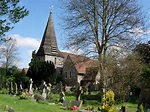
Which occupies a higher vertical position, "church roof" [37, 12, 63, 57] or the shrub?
"church roof" [37, 12, 63, 57]

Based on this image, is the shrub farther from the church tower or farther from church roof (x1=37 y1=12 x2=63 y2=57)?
church roof (x1=37 y1=12 x2=63 y2=57)

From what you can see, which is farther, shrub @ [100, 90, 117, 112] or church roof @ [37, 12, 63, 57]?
church roof @ [37, 12, 63, 57]

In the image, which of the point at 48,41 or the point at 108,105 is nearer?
the point at 108,105

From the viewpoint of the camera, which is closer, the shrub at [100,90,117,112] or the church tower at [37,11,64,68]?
the shrub at [100,90,117,112]

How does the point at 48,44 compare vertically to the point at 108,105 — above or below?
above

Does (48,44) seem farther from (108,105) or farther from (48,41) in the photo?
(108,105)

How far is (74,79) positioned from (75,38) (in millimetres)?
37653

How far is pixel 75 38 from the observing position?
101 feet

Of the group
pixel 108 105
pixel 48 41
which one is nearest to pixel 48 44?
pixel 48 41

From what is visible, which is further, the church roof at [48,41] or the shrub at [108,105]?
the church roof at [48,41]

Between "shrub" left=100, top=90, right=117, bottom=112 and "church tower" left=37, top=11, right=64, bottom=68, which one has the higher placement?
"church tower" left=37, top=11, right=64, bottom=68

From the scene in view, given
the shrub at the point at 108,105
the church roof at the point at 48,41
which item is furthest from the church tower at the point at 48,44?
the shrub at the point at 108,105

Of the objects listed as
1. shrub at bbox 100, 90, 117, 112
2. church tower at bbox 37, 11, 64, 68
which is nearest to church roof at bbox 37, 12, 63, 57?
church tower at bbox 37, 11, 64, 68

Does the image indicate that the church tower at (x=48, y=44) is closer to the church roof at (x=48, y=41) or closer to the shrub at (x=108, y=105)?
the church roof at (x=48, y=41)
